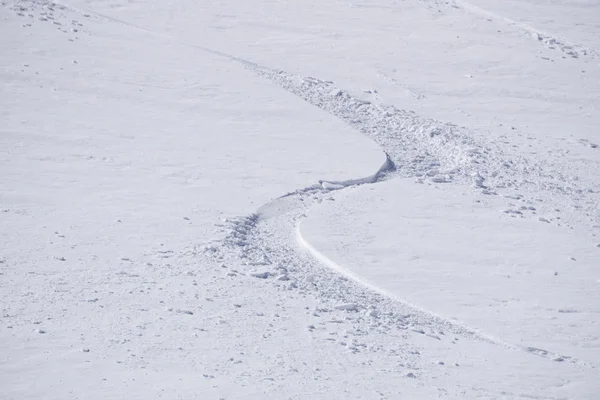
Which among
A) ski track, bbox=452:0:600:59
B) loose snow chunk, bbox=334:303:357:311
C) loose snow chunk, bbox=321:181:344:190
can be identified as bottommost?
loose snow chunk, bbox=334:303:357:311

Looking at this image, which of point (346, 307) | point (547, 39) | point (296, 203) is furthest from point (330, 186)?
point (547, 39)

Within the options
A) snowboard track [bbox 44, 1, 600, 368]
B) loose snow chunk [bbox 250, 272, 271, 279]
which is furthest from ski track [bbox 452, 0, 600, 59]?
loose snow chunk [bbox 250, 272, 271, 279]

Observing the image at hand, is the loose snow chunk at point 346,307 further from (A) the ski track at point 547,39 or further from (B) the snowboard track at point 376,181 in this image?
(A) the ski track at point 547,39

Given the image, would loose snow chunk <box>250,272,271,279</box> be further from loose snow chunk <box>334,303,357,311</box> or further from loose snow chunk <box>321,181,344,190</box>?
loose snow chunk <box>321,181,344,190</box>

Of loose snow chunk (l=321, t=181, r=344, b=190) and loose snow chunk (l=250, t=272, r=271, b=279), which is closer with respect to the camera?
loose snow chunk (l=250, t=272, r=271, b=279)

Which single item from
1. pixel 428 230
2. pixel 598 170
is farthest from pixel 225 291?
pixel 598 170

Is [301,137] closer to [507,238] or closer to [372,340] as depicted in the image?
[507,238]

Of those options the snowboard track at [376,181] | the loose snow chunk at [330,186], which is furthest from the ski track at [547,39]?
the loose snow chunk at [330,186]
